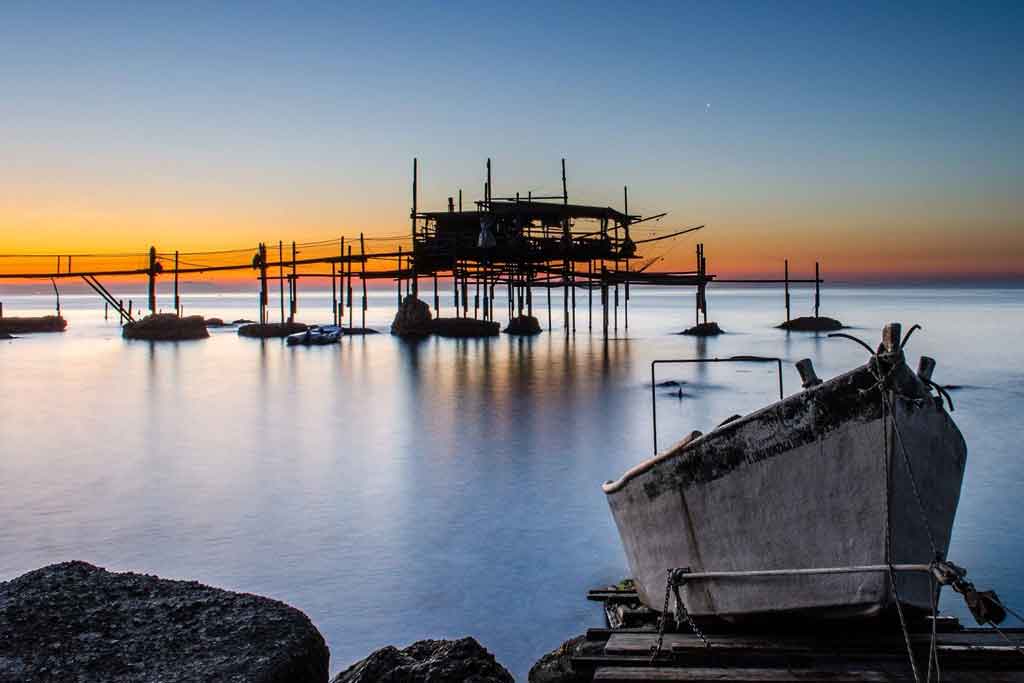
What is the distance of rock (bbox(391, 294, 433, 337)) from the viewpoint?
1832 inches

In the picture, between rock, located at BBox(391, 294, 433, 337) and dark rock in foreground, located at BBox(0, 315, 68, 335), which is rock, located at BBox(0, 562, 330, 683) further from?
dark rock in foreground, located at BBox(0, 315, 68, 335)

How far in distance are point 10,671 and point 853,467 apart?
183 inches

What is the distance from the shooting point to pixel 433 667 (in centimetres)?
507

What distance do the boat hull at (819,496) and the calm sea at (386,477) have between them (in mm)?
2470

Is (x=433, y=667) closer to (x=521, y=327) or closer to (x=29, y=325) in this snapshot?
(x=521, y=327)

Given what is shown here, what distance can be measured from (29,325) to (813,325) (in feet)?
163

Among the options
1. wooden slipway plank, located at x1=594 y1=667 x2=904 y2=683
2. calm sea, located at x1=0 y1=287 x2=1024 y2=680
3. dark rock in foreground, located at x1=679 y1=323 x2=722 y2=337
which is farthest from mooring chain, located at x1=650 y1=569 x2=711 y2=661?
dark rock in foreground, located at x1=679 y1=323 x2=722 y2=337

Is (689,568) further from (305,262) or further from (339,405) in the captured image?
(305,262)

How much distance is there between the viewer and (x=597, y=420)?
20109 millimetres

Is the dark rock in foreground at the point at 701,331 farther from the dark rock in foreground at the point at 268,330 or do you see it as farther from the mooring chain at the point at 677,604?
the mooring chain at the point at 677,604

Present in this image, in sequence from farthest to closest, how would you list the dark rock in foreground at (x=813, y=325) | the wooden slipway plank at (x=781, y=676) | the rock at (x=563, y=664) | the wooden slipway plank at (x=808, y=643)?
the dark rock in foreground at (x=813, y=325), the rock at (x=563, y=664), the wooden slipway plank at (x=808, y=643), the wooden slipway plank at (x=781, y=676)

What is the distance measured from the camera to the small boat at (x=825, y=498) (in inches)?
188

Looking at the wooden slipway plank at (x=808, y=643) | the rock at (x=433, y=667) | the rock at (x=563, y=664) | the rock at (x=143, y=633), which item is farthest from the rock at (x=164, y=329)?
the wooden slipway plank at (x=808, y=643)

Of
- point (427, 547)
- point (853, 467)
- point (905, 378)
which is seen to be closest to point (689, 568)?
point (853, 467)
